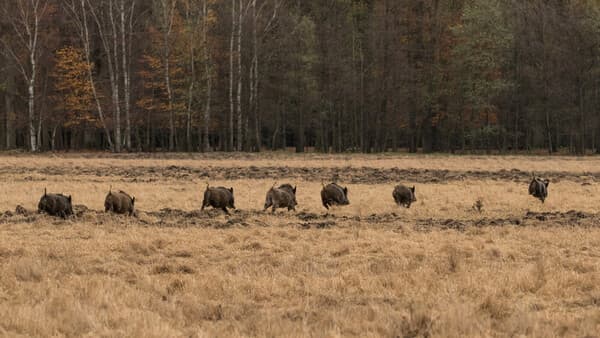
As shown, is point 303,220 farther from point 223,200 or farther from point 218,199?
point 218,199

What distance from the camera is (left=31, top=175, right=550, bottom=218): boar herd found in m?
17.1

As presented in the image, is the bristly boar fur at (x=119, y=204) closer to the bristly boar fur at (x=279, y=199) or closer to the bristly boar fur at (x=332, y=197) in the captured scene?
the bristly boar fur at (x=279, y=199)

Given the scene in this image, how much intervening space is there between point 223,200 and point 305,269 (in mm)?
7426

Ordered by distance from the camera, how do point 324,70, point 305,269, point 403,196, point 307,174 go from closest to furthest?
point 305,269 < point 403,196 < point 307,174 < point 324,70

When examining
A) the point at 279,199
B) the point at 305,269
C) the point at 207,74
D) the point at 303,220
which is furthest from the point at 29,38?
the point at 305,269

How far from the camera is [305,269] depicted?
1141cm

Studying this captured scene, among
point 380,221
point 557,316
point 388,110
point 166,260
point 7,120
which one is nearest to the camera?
point 557,316

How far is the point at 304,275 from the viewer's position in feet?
36.0

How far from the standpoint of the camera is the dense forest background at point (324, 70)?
5994 cm

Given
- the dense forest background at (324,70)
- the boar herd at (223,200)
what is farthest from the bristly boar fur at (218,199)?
the dense forest background at (324,70)

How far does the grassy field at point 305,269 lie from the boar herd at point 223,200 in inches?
13.3

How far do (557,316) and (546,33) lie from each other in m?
60.7

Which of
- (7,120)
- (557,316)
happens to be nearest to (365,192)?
(557,316)

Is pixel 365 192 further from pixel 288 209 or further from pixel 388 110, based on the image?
pixel 388 110
